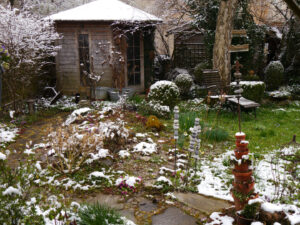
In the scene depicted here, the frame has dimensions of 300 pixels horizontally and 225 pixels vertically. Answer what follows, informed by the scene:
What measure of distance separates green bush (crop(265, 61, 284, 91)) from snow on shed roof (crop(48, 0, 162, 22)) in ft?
16.6

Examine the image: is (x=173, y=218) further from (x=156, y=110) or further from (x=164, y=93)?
(x=164, y=93)

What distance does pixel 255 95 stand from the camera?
28.1 ft

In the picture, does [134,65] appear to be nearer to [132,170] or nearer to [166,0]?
[166,0]

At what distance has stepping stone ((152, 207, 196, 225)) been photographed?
2994mm

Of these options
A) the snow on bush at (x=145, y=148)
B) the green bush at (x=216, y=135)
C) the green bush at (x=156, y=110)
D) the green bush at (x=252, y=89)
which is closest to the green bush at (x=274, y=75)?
the green bush at (x=252, y=89)

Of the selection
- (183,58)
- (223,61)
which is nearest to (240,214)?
(223,61)

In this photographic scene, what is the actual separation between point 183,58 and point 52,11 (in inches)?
314

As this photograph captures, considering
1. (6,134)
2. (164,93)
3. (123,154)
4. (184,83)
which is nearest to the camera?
(123,154)

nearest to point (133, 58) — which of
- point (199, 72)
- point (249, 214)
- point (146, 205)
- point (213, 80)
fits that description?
point (199, 72)

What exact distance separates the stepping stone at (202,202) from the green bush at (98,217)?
1011mm

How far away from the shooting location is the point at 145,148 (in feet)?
17.1

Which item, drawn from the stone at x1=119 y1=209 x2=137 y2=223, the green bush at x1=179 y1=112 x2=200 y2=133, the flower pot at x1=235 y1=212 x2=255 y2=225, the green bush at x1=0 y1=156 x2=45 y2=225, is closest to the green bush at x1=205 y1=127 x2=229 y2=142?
the green bush at x1=179 y1=112 x2=200 y2=133

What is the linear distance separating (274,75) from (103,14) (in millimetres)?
7277

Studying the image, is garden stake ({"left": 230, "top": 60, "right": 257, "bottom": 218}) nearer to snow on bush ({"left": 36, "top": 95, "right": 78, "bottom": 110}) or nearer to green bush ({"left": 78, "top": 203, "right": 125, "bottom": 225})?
green bush ({"left": 78, "top": 203, "right": 125, "bottom": 225})
